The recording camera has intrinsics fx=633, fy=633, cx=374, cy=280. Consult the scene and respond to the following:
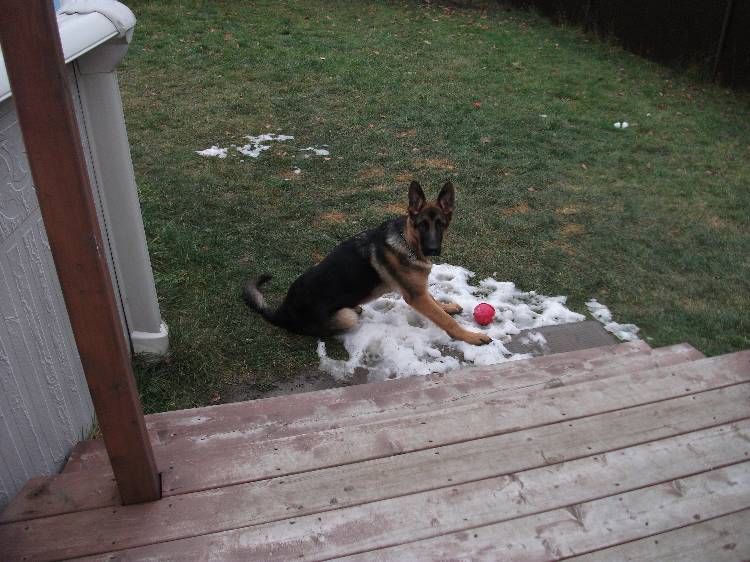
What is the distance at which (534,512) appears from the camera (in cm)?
200

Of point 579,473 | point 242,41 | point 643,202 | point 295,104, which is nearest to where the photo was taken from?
point 579,473

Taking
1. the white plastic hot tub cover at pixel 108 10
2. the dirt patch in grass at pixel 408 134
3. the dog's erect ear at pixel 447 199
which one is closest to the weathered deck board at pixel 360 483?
the dog's erect ear at pixel 447 199

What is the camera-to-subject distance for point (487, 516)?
1.98 m

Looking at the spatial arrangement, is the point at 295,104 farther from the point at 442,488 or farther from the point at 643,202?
the point at 442,488

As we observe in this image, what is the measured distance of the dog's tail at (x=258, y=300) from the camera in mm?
4284

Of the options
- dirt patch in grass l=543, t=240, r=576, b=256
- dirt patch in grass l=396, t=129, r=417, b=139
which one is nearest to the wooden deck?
dirt patch in grass l=543, t=240, r=576, b=256

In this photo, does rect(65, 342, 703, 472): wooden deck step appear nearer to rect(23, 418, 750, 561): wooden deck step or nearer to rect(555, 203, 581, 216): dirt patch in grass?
rect(23, 418, 750, 561): wooden deck step

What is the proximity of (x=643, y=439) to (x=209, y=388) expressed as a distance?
2.42 m

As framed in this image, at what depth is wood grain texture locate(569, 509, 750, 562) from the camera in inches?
73.4

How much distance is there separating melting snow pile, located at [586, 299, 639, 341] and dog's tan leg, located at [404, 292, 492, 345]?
0.95m

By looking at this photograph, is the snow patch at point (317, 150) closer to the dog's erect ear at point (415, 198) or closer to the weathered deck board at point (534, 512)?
the dog's erect ear at point (415, 198)

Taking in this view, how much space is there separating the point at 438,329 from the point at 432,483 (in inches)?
92.1

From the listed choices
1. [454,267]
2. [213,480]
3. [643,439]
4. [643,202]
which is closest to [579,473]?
[643,439]

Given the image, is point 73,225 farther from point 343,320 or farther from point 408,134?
point 408,134
